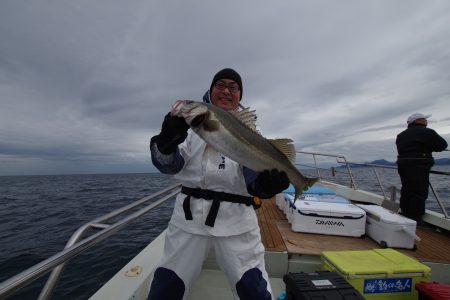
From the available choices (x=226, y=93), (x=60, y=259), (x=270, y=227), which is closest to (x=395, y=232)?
(x=270, y=227)

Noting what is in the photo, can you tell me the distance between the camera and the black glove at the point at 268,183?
103 inches

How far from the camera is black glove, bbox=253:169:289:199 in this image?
260cm

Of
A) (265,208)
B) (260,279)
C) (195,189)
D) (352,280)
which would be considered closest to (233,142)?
(195,189)

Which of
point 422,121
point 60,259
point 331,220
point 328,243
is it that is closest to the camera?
point 60,259

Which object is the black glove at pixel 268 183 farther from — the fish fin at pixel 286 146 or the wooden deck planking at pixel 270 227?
the wooden deck planking at pixel 270 227

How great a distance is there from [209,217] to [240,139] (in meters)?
0.91

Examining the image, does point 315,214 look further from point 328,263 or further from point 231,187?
point 231,187

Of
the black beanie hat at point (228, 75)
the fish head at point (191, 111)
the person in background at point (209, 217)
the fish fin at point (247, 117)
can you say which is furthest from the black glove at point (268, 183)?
the black beanie hat at point (228, 75)

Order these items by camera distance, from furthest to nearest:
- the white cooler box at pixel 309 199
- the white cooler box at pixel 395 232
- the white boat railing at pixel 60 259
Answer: the white cooler box at pixel 309 199 < the white cooler box at pixel 395 232 < the white boat railing at pixel 60 259

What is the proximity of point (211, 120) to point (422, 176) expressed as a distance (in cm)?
612

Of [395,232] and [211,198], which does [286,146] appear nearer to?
[211,198]

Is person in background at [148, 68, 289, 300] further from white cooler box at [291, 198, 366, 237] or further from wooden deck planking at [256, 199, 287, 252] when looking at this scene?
white cooler box at [291, 198, 366, 237]

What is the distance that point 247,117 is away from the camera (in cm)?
290

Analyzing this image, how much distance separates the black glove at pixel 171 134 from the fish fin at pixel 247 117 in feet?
2.08
